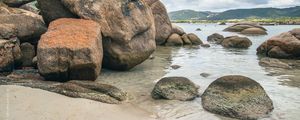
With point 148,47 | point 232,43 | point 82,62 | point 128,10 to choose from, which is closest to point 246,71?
point 148,47

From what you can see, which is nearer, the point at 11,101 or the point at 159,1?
the point at 11,101

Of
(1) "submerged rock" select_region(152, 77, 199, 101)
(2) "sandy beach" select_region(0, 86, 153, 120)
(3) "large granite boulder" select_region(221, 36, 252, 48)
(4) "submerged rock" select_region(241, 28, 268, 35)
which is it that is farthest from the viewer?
(4) "submerged rock" select_region(241, 28, 268, 35)

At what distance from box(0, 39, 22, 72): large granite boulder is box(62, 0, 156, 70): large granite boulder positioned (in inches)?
103

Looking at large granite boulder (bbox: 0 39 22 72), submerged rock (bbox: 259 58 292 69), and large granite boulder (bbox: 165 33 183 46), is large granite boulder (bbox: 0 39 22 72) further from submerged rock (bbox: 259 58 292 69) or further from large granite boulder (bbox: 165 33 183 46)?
large granite boulder (bbox: 165 33 183 46)

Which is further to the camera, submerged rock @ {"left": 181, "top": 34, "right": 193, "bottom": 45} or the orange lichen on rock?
submerged rock @ {"left": 181, "top": 34, "right": 193, "bottom": 45}

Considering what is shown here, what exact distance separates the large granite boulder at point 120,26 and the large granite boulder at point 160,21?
48.3 feet

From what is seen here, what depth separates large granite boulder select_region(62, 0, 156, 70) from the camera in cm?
1467

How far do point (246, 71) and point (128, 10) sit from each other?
6.52 m

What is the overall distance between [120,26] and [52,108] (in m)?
6.82

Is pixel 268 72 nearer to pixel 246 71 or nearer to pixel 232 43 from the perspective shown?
pixel 246 71

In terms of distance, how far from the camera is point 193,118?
9.71m

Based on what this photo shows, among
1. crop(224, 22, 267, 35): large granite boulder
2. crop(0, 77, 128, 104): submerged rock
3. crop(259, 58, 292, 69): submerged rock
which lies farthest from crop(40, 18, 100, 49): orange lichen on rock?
crop(224, 22, 267, 35): large granite boulder

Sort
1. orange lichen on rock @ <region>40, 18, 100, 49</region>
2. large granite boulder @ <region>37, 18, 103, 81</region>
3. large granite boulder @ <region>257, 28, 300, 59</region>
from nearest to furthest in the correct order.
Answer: large granite boulder @ <region>37, 18, 103, 81</region> < orange lichen on rock @ <region>40, 18, 100, 49</region> < large granite boulder @ <region>257, 28, 300, 59</region>

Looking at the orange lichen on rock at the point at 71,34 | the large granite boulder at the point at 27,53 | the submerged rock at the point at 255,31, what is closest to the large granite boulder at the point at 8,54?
the large granite boulder at the point at 27,53
